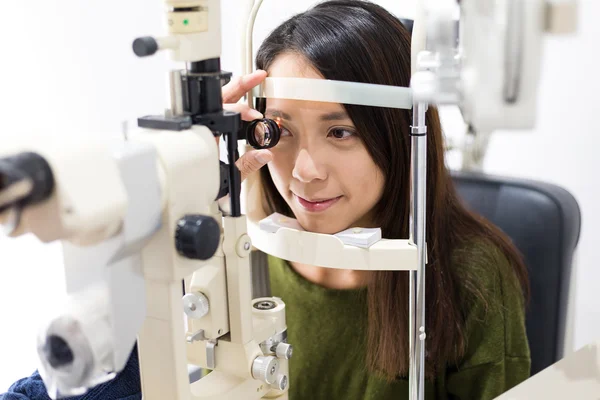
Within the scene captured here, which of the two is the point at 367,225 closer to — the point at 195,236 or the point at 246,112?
the point at 246,112

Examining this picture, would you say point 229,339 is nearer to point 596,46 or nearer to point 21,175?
point 21,175

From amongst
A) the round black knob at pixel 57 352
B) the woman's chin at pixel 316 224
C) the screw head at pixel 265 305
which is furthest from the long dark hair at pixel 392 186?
the round black knob at pixel 57 352

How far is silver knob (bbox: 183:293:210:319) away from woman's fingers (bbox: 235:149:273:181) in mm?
236

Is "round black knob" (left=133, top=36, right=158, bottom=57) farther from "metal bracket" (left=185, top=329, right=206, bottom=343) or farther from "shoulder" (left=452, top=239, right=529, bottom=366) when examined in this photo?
"shoulder" (left=452, top=239, right=529, bottom=366)

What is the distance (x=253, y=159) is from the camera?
0.99 metres

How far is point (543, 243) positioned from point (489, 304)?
21cm

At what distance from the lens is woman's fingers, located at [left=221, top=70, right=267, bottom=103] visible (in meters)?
0.98

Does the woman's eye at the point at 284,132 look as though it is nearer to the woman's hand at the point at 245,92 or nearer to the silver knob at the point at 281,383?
the woman's hand at the point at 245,92

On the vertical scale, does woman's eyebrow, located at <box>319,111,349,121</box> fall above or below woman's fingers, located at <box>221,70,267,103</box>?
below

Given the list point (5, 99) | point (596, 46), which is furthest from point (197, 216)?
point (596, 46)

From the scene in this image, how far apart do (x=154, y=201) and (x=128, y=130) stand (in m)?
0.09

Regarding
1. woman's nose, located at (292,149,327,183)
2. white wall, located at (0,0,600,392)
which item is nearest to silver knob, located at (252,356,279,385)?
woman's nose, located at (292,149,327,183)

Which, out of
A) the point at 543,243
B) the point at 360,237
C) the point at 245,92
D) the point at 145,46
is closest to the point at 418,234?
the point at 360,237

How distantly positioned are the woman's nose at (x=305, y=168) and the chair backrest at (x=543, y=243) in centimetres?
54
